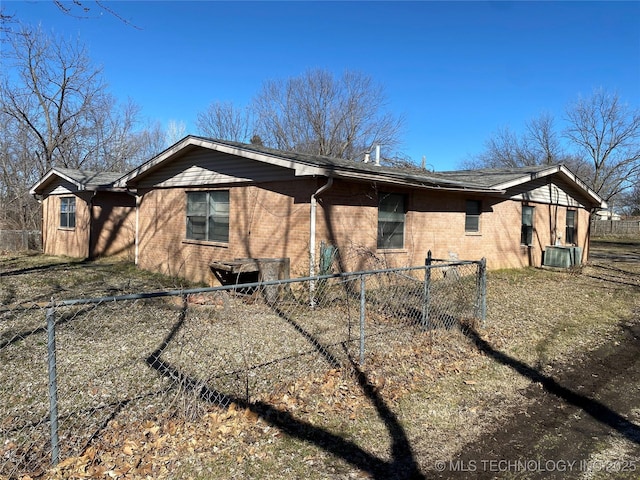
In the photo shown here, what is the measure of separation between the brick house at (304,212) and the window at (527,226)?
1.5 inches

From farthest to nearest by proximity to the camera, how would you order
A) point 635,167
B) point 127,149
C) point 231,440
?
point 635,167 < point 127,149 < point 231,440

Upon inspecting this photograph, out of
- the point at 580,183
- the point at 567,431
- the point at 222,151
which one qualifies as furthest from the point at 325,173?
the point at 580,183

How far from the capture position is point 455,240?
12.6 metres

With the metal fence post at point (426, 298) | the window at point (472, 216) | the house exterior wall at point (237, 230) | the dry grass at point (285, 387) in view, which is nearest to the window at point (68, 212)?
the house exterior wall at point (237, 230)

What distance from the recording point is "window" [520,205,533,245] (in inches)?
604

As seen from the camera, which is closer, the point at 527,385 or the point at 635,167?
the point at 527,385

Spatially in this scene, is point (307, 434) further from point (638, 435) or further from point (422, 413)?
point (638, 435)

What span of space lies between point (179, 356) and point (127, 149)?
32.0m

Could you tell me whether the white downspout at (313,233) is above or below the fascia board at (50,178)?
below

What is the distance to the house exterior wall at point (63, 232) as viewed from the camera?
1636 cm

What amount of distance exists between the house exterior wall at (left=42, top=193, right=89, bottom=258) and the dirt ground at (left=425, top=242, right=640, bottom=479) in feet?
51.2

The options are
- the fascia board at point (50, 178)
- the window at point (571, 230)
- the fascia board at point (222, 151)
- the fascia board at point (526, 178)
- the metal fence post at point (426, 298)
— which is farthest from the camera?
the window at point (571, 230)

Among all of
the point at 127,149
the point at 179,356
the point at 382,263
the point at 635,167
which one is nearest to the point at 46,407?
the point at 179,356

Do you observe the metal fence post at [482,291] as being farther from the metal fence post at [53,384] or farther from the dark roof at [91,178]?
the dark roof at [91,178]
